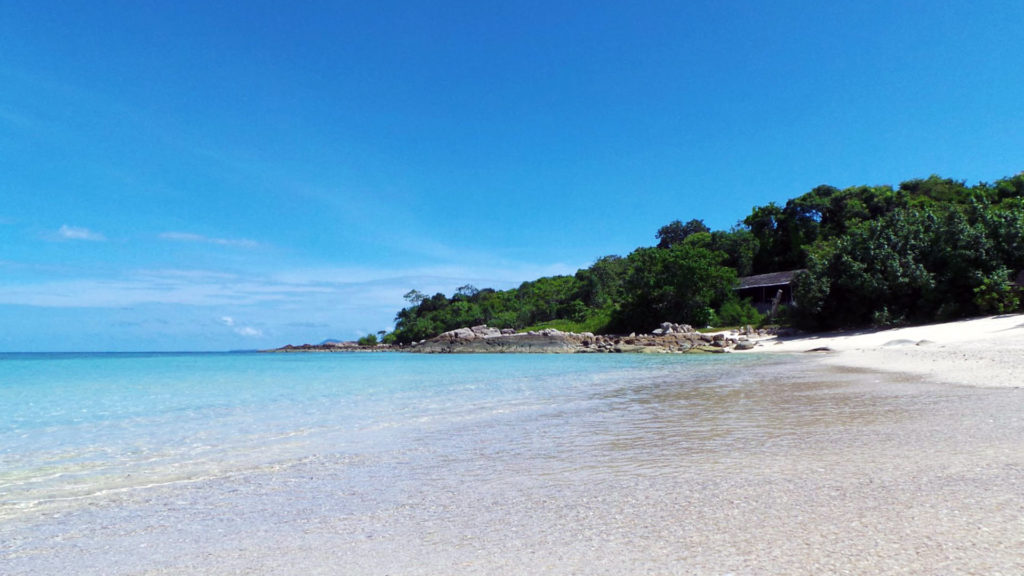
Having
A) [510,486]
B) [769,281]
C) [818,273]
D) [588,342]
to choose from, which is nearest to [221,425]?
[510,486]

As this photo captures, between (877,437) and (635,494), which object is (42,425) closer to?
(635,494)

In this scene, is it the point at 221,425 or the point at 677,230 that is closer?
the point at 221,425

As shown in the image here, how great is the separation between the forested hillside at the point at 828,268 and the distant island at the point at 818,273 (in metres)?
0.07

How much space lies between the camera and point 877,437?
4.94m

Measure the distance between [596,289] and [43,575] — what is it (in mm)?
53528

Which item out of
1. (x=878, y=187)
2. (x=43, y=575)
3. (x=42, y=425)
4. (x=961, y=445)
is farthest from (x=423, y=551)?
(x=878, y=187)

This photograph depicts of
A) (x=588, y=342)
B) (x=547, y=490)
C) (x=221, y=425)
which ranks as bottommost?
(x=547, y=490)

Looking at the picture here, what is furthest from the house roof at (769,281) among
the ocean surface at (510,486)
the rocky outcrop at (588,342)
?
the ocean surface at (510,486)

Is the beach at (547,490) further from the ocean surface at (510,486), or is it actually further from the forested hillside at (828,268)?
the forested hillside at (828,268)

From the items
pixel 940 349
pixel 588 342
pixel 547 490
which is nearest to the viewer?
pixel 547 490

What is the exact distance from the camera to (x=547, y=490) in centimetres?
380

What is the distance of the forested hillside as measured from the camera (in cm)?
2292

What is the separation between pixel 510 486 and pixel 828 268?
27.1 m

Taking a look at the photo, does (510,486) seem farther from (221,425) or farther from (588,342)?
(588,342)
